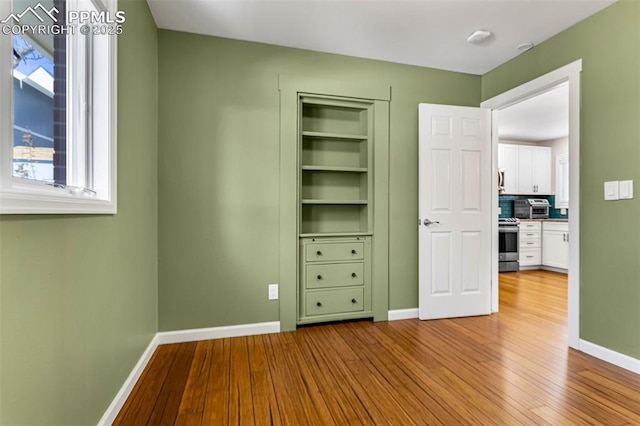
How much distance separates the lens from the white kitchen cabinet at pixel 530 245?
5.59m

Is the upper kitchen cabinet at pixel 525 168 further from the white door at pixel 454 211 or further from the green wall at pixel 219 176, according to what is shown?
the green wall at pixel 219 176

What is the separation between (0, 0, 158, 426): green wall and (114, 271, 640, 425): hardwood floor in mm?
396

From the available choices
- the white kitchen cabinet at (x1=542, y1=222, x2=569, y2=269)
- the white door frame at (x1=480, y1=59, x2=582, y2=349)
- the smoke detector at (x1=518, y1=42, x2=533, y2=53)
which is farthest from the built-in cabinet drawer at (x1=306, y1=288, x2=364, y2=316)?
the white kitchen cabinet at (x1=542, y1=222, x2=569, y2=269)

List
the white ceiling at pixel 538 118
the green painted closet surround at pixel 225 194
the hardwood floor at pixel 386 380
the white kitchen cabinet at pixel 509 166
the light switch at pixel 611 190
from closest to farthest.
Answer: the green painted closet surround at pixel 225 194 → the hardwood floor at pixel 386 380 → the light switch at pixel 611 190 → the white ceiling at pixel 538 118 → the white kitchen cabinet at pixel 509 166

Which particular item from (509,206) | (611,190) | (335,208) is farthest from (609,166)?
(509,206)

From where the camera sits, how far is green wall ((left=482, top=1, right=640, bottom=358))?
208 cm

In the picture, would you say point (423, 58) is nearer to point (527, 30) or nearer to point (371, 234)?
point (527, 30)

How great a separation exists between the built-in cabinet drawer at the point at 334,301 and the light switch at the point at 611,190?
1999 mm

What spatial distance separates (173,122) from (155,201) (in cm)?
65

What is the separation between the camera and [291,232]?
9.04 feet

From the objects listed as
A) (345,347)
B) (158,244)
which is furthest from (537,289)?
(158,244)

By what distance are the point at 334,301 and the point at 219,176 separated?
152cm

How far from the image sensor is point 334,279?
2920 mm

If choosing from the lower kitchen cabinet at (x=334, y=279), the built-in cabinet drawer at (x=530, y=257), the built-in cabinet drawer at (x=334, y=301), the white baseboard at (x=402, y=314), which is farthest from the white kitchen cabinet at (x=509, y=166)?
the built-in cabinet drawer at (x=334, y=301)
